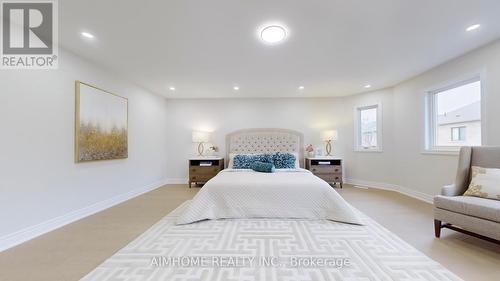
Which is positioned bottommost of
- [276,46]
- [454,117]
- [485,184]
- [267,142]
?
[485,184]

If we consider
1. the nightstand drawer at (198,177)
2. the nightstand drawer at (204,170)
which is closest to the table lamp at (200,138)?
the nightstand drawer at (204,170)

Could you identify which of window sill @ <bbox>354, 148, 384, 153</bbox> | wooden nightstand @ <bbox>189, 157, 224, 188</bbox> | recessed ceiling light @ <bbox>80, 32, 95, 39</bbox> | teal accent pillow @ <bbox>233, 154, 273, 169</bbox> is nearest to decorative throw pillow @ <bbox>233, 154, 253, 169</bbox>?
teal accent pillow @ <bbox>233, 154, 273, 169</bbox>

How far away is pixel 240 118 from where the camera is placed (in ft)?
18.8

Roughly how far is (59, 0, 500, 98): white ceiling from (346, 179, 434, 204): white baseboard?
2.31 m

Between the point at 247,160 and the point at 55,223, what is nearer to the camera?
the point at 55,223

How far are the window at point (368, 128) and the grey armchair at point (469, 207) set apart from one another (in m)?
2.45

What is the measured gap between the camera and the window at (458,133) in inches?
134

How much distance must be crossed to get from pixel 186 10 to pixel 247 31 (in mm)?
698

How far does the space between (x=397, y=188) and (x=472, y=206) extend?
2.86 meters

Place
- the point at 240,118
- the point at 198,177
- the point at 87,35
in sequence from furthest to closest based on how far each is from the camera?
the point at 240,118 < the point at 198,177 < the point at 87,35

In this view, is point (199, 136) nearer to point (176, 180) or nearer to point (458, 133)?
point (176, 180)

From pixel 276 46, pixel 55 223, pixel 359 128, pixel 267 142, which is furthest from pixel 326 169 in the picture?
pixel 55 223

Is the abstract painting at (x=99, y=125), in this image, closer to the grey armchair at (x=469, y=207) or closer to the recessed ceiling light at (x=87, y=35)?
the recessed ceiling light at (x=87, y=35)

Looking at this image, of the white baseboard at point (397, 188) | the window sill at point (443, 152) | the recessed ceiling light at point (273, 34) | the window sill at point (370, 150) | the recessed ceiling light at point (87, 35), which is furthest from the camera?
the window sill at point (370, 150)
